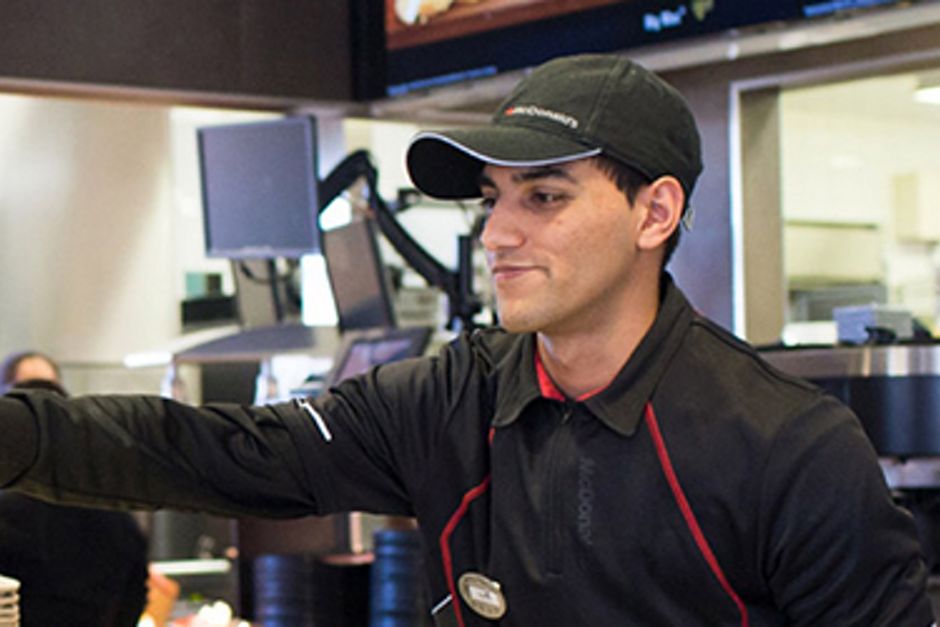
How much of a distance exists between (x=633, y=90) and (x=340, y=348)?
3.13 m

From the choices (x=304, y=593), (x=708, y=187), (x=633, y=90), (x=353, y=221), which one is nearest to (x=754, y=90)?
(x=708, y=187)

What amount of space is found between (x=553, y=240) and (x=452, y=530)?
34cm

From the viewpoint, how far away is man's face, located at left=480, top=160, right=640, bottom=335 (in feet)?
5.41

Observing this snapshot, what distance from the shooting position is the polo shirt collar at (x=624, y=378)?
1.64 meters

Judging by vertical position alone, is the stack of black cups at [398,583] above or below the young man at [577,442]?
below

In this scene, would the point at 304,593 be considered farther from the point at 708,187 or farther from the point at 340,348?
the point at 708,187

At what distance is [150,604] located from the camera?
3793 millimetres

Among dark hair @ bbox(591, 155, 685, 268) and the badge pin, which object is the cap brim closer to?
dark hair @ bbox(591, 155, 685, 268)

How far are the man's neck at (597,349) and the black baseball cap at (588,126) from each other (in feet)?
0.48

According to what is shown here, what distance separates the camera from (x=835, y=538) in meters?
1.52

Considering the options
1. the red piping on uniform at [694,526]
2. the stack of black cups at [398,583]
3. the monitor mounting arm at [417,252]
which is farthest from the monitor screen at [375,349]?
the red piping on uniform at [694,526]

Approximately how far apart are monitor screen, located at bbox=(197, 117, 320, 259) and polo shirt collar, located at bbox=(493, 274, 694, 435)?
130 inches

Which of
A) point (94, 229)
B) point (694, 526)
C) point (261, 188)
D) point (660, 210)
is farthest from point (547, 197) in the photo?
point (94, 229)

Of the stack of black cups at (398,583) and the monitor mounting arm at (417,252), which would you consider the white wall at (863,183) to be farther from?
the stack of black cups at (398,583)
